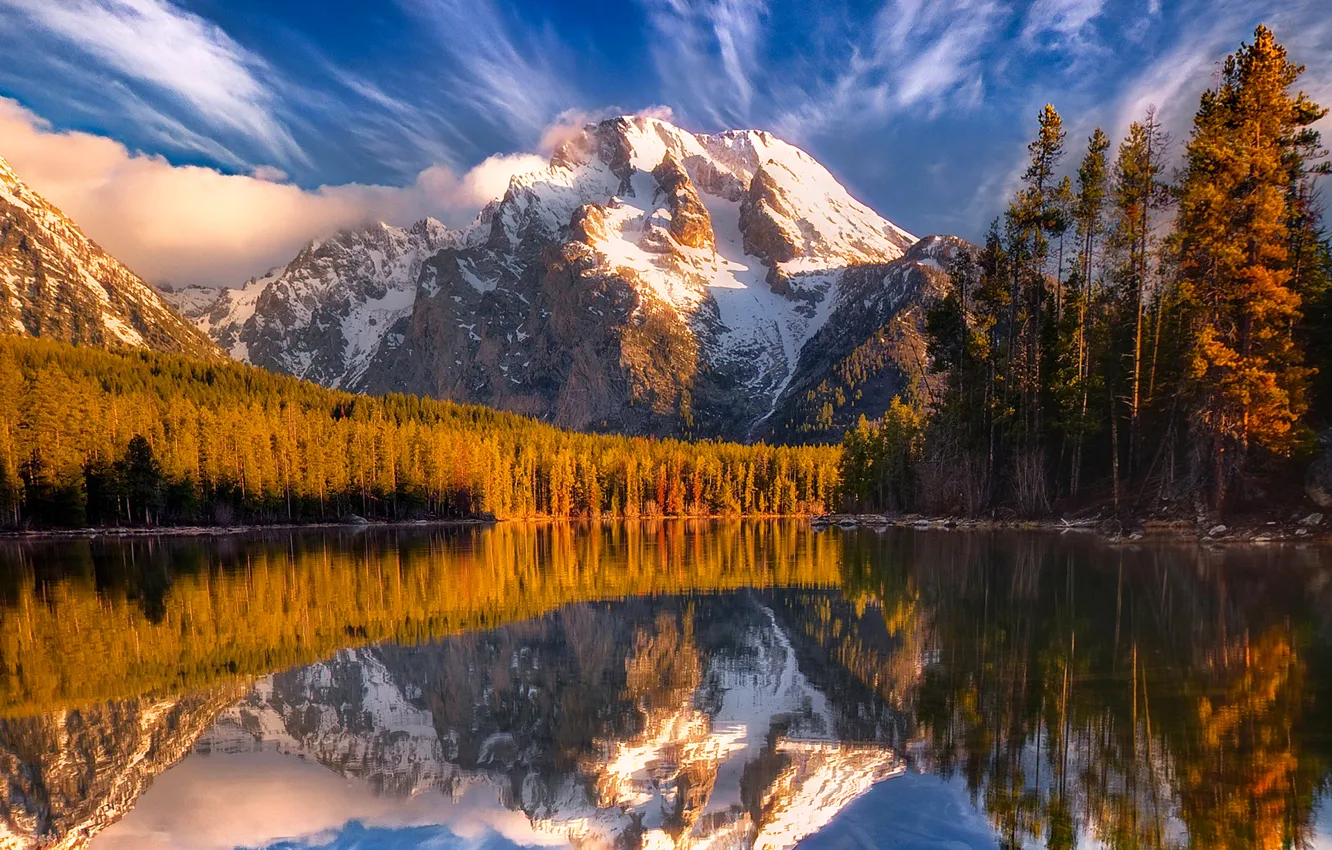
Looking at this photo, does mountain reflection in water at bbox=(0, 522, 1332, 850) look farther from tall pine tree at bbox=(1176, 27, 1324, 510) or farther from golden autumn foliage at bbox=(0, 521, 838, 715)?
tall pine tree at bbox=(1176, 27, 1324, 510)

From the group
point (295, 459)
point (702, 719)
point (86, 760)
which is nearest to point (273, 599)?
point (86, 760)

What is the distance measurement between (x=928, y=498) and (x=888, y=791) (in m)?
63.9

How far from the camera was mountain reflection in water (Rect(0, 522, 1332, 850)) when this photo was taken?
8.84m

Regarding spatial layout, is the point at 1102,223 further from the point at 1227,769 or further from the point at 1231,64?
the point at 1227,769

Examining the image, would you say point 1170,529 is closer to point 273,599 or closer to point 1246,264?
point 1246,264

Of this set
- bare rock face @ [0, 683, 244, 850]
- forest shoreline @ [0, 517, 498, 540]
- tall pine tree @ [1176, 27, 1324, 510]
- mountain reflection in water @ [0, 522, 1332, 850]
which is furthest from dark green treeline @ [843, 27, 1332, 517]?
forest shoreline @ [0, 517, 498, 540]

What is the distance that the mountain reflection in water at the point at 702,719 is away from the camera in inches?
348

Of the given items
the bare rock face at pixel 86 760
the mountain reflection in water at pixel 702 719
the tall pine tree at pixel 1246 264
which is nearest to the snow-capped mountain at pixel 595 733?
the mountain reflection in water at pixel 702 719

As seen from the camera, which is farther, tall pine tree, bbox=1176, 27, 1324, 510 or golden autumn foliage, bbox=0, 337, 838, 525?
golden autumn foliage, bbox=0, 337, 838, 525

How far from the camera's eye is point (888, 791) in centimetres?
927

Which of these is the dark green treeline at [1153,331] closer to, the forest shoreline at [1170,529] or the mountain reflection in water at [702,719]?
the forest shoreline at [1170,529]

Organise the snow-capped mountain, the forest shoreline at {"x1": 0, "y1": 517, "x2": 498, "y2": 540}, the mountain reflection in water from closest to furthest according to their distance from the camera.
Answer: the mountain reflection in water < the snow-capped mountain < the forest shoreline at {"x1": 0, "y1": 517, "x2": 498, "y2": 540}

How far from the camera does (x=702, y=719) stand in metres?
12.9

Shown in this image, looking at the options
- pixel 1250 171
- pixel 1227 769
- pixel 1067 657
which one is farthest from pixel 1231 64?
pixel 1227 769
